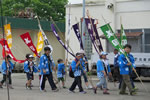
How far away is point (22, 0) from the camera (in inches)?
1526

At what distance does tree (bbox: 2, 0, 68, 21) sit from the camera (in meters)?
37.8

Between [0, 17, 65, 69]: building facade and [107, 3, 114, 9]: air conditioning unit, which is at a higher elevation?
[107, 3, 114, 9]: air conditioning unit

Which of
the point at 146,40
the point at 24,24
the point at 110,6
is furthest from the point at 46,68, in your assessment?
the point at 24,24

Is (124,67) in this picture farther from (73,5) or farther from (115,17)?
(73,5)

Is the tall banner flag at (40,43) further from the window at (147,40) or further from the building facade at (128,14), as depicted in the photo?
the window at (147,40)

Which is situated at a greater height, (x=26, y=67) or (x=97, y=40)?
(x=97, y=40)

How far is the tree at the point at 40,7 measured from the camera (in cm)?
3777

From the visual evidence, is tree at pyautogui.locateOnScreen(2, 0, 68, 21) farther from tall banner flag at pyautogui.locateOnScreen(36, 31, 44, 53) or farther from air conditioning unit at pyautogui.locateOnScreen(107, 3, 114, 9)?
tall banner flag at pyautogui.locateOnScreen(36, 31, 44, 53)

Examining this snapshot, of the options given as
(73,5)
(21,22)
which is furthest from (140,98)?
(21,22)

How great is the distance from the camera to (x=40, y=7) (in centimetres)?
3822

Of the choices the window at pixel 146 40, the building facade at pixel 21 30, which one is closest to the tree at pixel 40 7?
the building facade at pixel 21 30

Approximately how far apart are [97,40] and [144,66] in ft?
16.3

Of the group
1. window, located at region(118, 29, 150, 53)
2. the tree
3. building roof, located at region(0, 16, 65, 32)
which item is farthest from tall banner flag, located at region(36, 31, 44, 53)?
the tree

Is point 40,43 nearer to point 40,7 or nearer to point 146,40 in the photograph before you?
point 146,40
